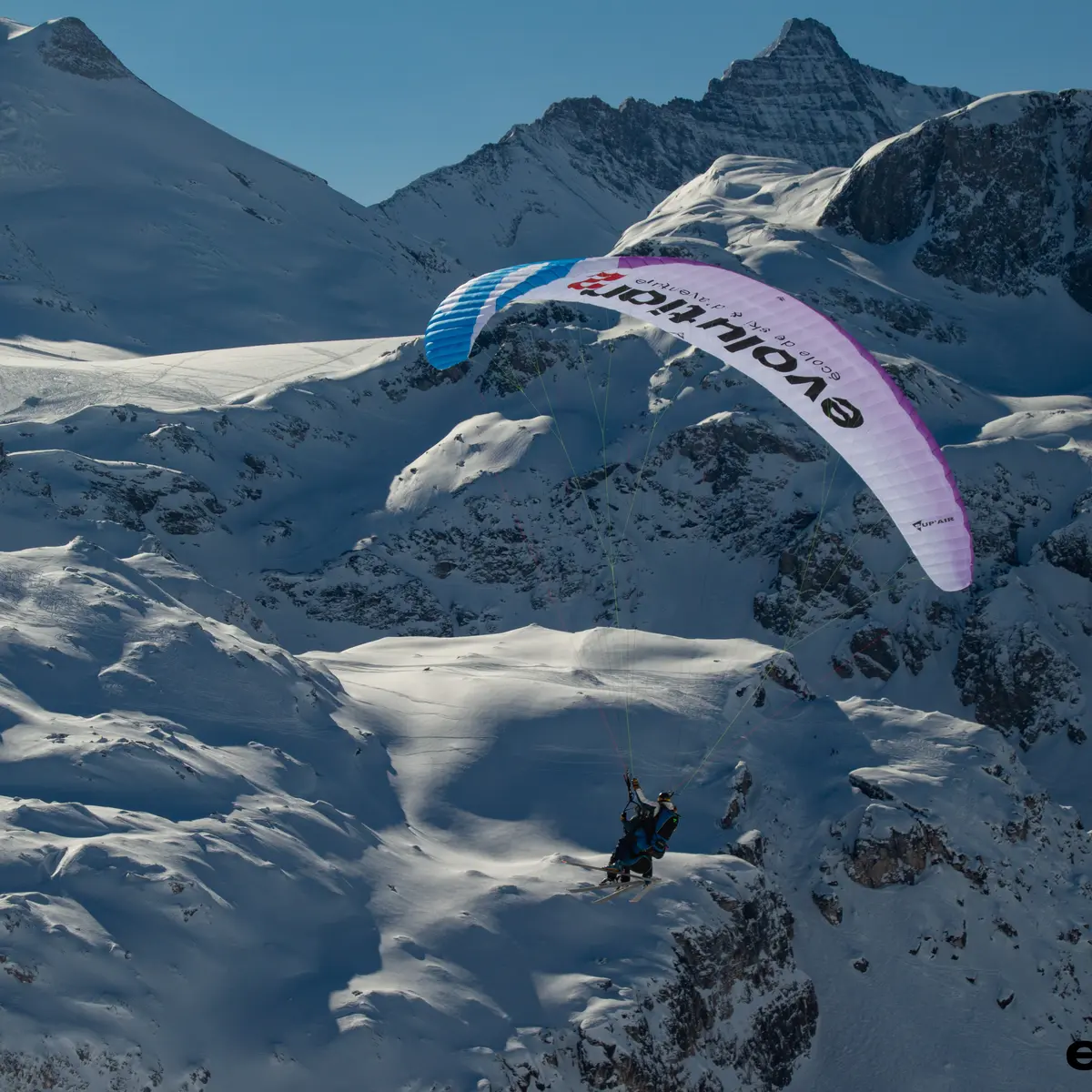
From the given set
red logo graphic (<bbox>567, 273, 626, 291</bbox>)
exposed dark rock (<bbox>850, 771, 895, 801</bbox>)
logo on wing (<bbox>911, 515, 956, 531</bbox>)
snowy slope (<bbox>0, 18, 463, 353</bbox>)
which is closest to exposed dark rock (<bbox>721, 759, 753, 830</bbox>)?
exposed dark rock (<bbox>850, 771, 895, 801</bbox>)

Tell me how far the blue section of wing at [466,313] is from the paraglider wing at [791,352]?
0.08ft

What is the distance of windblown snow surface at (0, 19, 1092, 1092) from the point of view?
25.0 m

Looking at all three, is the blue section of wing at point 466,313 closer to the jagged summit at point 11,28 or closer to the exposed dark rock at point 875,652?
the exposed dark rock at point 875,652

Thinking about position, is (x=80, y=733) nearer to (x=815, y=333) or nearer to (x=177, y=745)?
(x=177, y=745)

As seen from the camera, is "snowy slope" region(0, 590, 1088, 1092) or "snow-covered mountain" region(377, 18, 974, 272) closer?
"snowy slope" region(0, 590, 1088, 1092)

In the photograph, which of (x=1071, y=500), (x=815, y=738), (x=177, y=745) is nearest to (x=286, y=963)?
(x=177, y=745)

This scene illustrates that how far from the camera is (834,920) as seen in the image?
35844 mm

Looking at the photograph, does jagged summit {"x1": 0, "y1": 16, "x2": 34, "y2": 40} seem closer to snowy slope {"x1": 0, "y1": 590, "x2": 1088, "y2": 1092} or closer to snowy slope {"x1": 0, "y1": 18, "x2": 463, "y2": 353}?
snowy slope {"x1": 0, "y1": 18, "x2": 463, "y2": 353}

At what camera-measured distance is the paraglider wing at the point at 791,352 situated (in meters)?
20.2

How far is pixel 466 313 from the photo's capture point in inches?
879

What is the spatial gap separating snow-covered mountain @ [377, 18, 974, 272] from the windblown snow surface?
76.3 metres

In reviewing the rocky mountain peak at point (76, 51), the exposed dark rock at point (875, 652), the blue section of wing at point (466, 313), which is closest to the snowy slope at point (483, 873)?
the blue section of wing at point (466, 313)

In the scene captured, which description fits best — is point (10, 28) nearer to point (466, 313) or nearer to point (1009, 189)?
point (1009, 189)

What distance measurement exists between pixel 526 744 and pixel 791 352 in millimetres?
18432
